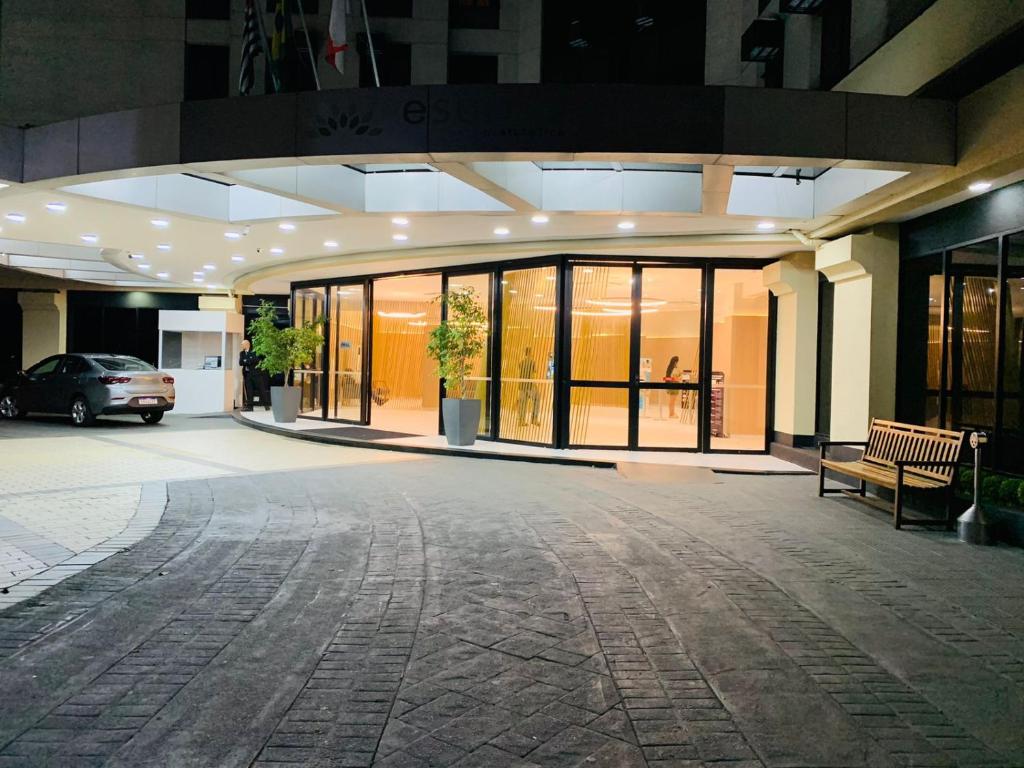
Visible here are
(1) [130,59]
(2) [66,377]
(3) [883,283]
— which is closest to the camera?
(3) [883,283]

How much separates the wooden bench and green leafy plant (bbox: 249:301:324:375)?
37.6 feet

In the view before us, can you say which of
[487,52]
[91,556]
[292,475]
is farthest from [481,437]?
[487,52]

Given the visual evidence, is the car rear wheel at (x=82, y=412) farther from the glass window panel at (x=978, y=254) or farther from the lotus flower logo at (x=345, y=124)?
the glass window panel at (x=978, y=254)

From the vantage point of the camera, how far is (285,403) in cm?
1644

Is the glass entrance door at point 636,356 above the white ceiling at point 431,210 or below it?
below

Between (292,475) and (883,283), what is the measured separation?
7.91 meters

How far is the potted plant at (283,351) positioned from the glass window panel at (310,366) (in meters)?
1.24

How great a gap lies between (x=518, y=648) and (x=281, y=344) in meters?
13.7

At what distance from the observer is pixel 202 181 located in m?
10.5

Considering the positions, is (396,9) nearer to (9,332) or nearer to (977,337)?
(9,332)

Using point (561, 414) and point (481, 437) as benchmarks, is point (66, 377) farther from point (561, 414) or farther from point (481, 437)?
point (561, 414)

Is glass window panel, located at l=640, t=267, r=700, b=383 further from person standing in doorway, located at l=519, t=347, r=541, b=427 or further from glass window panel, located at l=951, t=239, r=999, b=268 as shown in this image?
glass window panel, located at l=951, t=239, r=999, b=268

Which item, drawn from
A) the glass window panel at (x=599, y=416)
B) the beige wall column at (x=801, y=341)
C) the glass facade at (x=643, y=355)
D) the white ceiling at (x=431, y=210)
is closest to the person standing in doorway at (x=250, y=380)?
the white ceiling at (x=431, y=210)

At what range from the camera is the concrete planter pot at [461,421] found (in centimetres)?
1267
